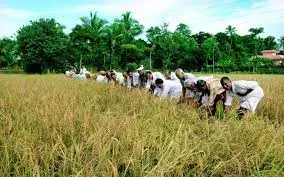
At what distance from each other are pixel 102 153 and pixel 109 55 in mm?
34628

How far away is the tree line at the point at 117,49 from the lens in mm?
34062

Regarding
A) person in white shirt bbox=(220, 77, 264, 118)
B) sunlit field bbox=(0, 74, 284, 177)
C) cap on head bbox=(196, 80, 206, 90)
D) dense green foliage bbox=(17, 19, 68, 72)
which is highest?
dense green foliage bbox=(17, 19, 68, 72)

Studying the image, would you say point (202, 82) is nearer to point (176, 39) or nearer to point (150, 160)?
point (150, 160)

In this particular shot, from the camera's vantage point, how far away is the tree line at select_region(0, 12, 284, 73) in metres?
34.1

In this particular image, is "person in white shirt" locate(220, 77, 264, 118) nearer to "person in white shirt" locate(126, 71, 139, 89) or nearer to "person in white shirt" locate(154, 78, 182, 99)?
"person in white shirt" locate(154, 78, 182, 99)

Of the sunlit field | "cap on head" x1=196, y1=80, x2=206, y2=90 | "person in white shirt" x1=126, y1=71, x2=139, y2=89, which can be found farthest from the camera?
"person in white shirt" x1=126, y1=71, x2=139, y2=89

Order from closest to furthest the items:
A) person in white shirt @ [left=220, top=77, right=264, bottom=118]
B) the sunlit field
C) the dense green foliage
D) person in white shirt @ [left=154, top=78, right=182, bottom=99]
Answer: the sunlit field → person in white shirt @ [left=220, top=77, right=264, bottom=118] → person in white shirt @ [left=154, top=78, right=182, bottom=99] → the dense green foliage

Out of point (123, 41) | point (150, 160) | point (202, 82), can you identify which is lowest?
point (150, 160)

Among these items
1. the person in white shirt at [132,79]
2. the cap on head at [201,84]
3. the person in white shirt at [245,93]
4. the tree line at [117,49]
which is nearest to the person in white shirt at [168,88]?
the cap on head at [201,84]

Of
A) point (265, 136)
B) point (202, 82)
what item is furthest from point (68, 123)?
point (202, 82)

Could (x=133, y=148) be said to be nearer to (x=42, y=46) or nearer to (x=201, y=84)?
(x=201, y=84)

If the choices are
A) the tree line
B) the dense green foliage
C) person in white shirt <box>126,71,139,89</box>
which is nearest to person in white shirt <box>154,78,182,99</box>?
person in white shirt <box>126,71,139,89</box>

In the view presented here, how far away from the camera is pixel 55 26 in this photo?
3544cm

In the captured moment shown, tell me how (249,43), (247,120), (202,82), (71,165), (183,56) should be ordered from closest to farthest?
(71,165) < (247,120) < (202,82) < (183,56) < (249,43)
